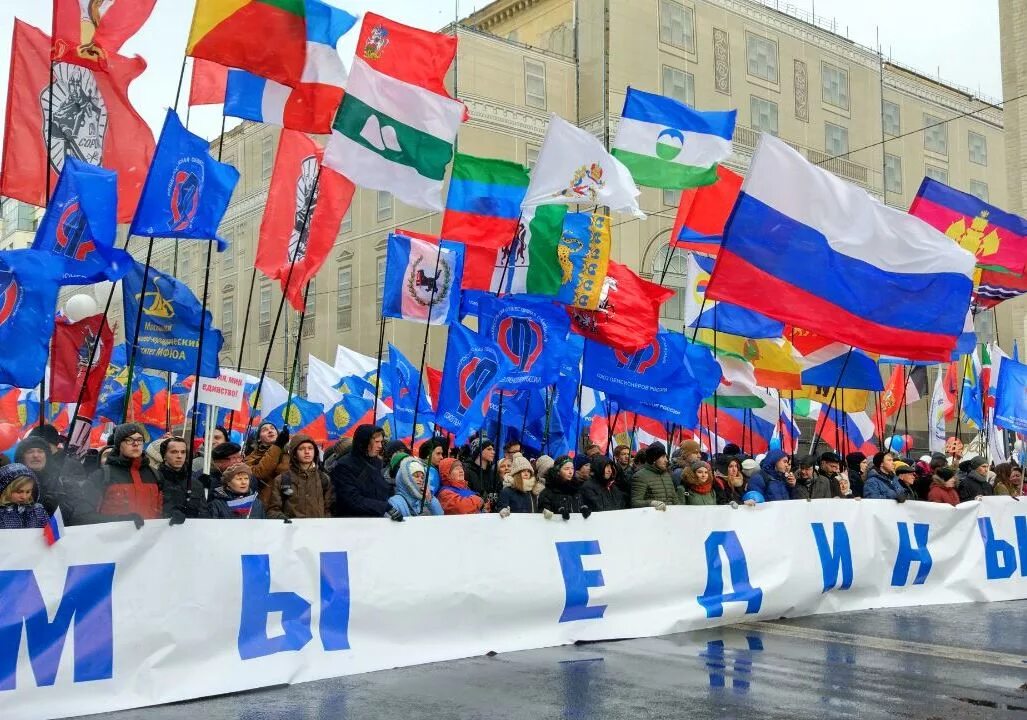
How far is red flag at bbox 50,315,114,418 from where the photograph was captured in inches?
509

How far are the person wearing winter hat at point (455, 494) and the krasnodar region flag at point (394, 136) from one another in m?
2.37

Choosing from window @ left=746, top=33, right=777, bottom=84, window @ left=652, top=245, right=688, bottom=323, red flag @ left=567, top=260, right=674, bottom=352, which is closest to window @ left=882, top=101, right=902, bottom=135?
window @ left=746, top=33, right=777, bottom=84

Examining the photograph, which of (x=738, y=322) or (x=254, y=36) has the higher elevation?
(x=254, y=36)

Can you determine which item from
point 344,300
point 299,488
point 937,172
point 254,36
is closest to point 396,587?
point 299,488

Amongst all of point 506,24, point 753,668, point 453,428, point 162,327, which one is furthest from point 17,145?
point 506,24

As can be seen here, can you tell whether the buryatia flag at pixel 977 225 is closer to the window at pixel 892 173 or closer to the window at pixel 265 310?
the window at pixel 892 173

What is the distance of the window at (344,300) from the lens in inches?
1671

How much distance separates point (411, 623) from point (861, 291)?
5.40 m

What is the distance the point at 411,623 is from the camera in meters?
8.55

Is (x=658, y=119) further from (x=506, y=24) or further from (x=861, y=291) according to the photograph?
(x=506, y=24)

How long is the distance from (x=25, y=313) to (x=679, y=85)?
1341 inches

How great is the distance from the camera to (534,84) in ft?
130

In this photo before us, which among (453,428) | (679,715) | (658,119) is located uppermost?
(658,119)

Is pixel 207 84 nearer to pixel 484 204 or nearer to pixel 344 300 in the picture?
pixel 484 204
